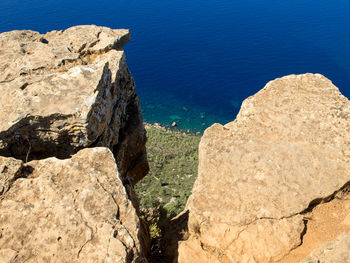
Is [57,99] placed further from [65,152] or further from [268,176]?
[268,176]

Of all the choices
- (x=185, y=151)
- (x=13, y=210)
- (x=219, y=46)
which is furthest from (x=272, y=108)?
(x=219, y=46)

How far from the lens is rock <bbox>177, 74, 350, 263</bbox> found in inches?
290

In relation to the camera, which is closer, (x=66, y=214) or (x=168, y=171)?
(x=66, y=214)

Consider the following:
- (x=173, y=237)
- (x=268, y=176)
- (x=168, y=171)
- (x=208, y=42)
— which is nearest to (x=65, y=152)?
(x=173, y=237)

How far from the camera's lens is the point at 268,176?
7832mm

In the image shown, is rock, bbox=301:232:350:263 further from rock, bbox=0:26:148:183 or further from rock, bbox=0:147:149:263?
rock, bbox=0:26:148:183

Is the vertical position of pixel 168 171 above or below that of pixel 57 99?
below

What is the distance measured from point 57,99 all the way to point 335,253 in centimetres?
729

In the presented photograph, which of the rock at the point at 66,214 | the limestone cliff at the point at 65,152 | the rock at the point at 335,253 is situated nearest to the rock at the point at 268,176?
the rock at the point at 335,253

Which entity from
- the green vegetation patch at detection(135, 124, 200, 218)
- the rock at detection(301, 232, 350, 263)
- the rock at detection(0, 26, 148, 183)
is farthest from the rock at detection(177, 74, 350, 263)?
the green vegetation patch at detection(135, 124, 200, 218)

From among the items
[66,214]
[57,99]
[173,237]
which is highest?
[57,99]

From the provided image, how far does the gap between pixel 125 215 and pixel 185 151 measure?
37734mm

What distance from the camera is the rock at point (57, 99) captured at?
7984mm

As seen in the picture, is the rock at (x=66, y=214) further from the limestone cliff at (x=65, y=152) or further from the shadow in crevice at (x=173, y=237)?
the shadow in crevice at (x=173, y=237)
